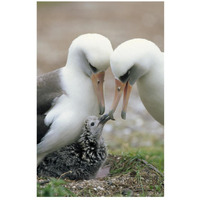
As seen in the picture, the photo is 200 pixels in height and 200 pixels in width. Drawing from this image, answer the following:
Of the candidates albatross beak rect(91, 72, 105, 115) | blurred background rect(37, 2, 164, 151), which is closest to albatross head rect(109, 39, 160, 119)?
albatross beak rect(91, 72, 105, 115)

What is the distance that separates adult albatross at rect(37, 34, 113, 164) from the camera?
189 inches

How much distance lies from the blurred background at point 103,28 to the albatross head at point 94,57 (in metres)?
4.41

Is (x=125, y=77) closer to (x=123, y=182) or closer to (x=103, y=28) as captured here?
(x=123, y=182)

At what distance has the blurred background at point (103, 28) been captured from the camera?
10.3 meters

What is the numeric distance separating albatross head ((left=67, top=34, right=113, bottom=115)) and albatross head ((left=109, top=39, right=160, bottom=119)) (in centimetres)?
20

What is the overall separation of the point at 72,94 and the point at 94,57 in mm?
527

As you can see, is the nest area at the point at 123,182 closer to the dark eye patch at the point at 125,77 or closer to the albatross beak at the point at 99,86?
the albatross beak at the point at 99,86

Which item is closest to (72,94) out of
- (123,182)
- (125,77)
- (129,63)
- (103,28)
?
(125,77)

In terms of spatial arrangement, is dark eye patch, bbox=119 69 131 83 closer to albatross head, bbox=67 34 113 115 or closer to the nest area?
albatross head, bbox=67 34 113 115

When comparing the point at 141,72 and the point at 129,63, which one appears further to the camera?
the point at 141,72

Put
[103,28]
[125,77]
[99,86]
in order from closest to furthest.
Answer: [125,77]
[99,86]
[103,28]

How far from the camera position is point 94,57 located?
4758 mm

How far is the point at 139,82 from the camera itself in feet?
16.9

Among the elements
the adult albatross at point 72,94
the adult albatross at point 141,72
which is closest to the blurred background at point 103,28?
the adult albatross at point 141,72
